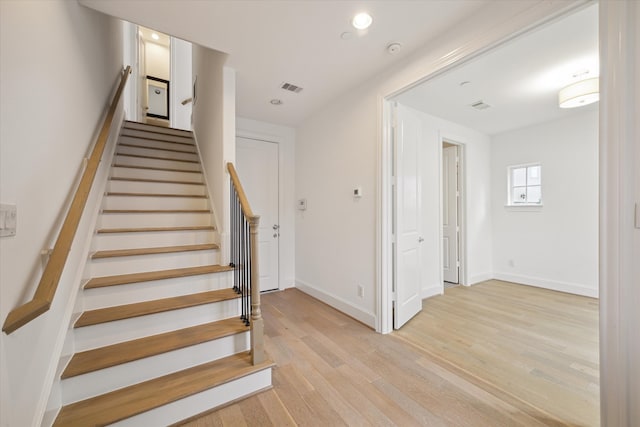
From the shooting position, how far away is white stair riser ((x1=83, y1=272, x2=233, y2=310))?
183cm

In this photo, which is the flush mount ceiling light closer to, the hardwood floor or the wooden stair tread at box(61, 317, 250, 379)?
the hardwood floor

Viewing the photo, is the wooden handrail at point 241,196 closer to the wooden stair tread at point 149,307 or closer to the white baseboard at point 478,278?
the wooden stair tread at point 149,307

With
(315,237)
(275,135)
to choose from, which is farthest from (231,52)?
(315,237)

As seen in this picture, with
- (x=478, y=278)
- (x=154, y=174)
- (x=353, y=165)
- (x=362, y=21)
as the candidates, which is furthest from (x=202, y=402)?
(x=478, y=278)

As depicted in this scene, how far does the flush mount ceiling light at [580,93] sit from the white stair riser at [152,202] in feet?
13.7

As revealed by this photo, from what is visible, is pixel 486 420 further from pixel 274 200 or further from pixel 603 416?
pixel 274 200

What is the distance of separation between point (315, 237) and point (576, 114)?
4.25 meters

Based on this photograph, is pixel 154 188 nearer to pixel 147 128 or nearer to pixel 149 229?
pixel 149 229

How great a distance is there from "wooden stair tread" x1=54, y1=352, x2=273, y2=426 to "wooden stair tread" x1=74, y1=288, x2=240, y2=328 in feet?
1.41

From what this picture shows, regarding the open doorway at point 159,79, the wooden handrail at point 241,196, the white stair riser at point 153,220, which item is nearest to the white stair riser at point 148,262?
the white stair riser at point 153,220

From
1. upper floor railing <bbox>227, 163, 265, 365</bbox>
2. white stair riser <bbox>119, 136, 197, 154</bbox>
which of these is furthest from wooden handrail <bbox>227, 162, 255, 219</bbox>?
white stair riser <bbox>119, 136, 197, 154</bbox>

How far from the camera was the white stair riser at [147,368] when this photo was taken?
4.68 ft

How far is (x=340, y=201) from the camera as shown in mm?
3166

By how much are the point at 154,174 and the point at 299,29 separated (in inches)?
95.3
